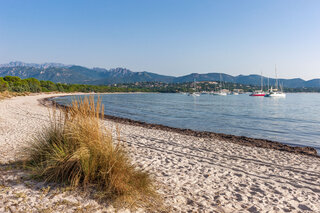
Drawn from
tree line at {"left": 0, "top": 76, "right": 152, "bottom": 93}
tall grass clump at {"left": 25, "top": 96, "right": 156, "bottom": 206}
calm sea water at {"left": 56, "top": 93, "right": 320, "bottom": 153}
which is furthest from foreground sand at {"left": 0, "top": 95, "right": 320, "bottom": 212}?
tree line at {"left": 0, "top": 76, "right": 152, "bottom": 93}

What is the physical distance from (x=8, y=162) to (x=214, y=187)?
5113mm

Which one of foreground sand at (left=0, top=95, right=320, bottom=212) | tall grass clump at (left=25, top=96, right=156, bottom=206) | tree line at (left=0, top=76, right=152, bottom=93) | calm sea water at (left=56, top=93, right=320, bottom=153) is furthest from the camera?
tree line at (left=0, top=76, right=152, bottom=93)

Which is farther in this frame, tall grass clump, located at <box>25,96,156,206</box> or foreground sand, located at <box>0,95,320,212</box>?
tall grass clump, located at <box>25,96,156,206</box>

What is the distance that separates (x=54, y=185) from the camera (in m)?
3.98

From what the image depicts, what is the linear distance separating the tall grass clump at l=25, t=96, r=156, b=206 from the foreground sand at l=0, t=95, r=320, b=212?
29 cm

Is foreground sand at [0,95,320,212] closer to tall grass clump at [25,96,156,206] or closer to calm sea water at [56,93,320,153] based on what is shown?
tall grass clump at [25,96,156,206]

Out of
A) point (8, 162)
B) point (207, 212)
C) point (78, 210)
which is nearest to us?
point (78, 210)

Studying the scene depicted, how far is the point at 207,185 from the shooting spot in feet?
16.9

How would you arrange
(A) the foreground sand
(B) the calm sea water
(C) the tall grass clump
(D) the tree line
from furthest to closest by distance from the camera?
(D) the tree line, (B) the calm sea water, (C) the tall grass clump, (A) the foreground sand

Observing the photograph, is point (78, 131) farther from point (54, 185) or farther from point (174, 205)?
point (174, 205)

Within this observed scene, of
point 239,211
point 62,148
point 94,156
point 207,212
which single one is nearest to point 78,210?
point 94,156

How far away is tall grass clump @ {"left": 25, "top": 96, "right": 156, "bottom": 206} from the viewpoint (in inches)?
148

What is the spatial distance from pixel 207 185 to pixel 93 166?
2714mm

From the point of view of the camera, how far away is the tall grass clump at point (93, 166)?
375 centimetres
